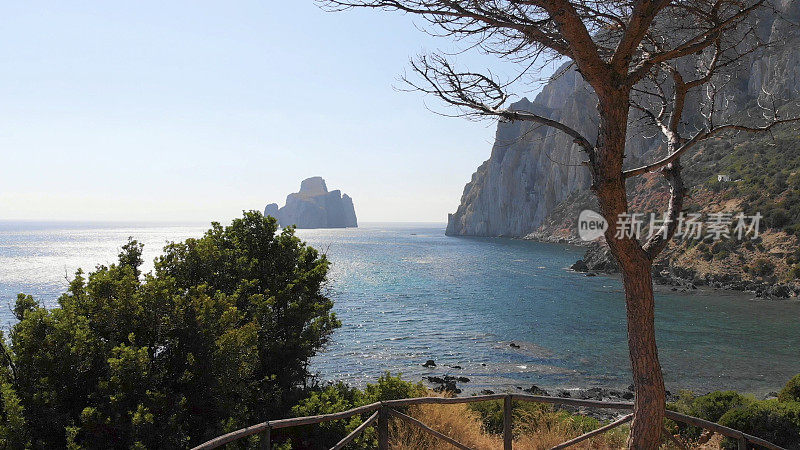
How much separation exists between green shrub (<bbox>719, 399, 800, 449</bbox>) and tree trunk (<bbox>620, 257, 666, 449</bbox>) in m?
7.50

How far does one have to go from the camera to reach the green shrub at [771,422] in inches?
417

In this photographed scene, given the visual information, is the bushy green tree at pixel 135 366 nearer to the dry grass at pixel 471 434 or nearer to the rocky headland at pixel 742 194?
the dry grass at pixel 471 434

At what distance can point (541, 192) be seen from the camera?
14938 cm

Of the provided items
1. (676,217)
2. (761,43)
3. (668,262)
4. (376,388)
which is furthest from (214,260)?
(668,262)

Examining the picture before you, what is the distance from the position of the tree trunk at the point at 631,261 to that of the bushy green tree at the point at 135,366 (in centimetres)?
562

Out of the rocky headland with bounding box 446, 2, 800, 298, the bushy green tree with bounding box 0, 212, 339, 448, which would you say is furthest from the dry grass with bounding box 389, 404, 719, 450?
the rocky headland with bounding box 446, 2, 800, 298

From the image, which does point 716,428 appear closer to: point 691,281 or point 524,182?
point 691,281

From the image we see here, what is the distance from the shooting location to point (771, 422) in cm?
1075

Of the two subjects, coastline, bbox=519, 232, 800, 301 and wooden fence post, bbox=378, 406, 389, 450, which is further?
coastline, bbox=519, 232, 800, 301

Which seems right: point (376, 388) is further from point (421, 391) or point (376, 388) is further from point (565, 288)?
point (565, 288)

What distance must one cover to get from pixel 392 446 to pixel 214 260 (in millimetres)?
6034

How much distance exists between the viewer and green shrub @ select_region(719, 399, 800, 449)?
34.8ft

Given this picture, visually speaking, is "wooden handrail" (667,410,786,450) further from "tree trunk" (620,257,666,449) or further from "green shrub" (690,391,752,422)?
"green shrub" (690,391,752,422)

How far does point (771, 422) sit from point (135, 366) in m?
12.2
